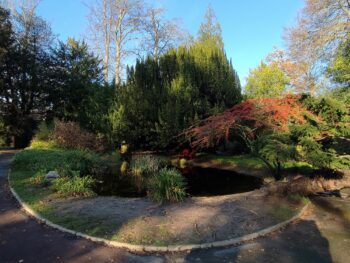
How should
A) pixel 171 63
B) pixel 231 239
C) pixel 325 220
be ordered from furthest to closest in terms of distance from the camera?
pixel 171 63, pixel 325 220, pixel 231 239

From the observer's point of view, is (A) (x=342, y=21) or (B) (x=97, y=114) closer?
(B) (x=97, y=114)

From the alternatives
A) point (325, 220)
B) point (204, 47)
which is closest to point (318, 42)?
point (204, 47)

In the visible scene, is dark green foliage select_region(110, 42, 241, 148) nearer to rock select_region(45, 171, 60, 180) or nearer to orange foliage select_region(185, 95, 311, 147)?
orange foliage select_region(185, 95, 311, 147)

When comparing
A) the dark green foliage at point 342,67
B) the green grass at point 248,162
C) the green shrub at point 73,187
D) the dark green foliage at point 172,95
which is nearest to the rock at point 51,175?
the green shrub at point 73,187

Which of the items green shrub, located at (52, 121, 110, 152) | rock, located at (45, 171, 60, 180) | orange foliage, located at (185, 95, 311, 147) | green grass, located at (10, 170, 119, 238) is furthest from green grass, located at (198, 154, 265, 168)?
green grass, located at (10, 170, 119, 238)

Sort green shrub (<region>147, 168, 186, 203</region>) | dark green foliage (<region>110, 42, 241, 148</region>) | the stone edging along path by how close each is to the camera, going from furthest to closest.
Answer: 1. dark green foliage (<region>110, 42, 241, 148</region>)
2. green shrub (<region>147, 168, 186, 203</region>)
3. the stone edging along path

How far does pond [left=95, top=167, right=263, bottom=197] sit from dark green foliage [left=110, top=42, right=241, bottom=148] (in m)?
2.85

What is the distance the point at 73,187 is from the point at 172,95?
305 inches

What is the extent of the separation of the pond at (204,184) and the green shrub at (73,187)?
2.30 ft

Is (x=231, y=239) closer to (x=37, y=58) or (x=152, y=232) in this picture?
(x=152, y=232)

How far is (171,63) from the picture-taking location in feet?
51.6

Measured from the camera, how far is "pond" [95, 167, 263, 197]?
9.10 m

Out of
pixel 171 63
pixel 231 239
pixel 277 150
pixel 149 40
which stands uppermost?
pixel 149 40

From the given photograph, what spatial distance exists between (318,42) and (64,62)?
1863 cm
